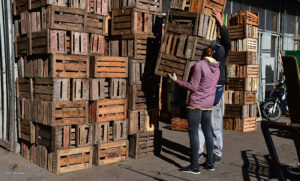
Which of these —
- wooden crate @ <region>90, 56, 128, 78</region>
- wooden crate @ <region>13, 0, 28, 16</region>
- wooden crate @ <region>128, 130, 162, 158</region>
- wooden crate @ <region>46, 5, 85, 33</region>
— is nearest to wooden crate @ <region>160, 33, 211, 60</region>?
wooden crate @ <region>90, 56, 128, 78</region>

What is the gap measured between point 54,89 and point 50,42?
0.78m

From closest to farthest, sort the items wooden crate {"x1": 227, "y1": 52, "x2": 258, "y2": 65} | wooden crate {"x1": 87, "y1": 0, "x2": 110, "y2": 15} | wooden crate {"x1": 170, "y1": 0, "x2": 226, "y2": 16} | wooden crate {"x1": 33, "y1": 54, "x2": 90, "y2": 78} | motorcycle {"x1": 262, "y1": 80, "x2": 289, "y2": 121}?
wooden crate {"x1": 33, "y1": 54, "x2": 90, "y2": 78} < wooden crate {"x1": 87, "y1": 0, "x2": 110, "y2": 15} < wooden crate {"x1": 170, "y1": 0, "x2": 226, "y2": 16} < wooden crate {"x1": 227, "y1": 52, "x2": 258, "y2": 65} < motorcycle {"x1": 262, "y1": 80, "x2": 289, "y2": 121}

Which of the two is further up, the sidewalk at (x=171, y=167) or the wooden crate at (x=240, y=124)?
the wooden crate at (x=240, y=124)

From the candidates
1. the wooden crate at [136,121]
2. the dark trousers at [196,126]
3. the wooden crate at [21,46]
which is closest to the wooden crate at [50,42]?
the wooden crate at [21,46]

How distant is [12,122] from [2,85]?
3.08 feet

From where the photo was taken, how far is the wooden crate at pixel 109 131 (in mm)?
6207

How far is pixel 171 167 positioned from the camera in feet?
20.7

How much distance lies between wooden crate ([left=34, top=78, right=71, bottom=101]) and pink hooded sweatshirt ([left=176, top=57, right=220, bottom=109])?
2.03m

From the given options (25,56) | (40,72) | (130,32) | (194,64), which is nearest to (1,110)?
(25,56)

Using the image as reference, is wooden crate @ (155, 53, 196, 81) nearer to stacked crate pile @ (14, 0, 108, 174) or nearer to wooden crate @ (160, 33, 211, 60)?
wooden crate @ (160, 33, 211, 60)

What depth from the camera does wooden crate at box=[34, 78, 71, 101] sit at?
18.6ft

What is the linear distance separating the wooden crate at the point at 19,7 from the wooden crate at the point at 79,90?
1778 mm

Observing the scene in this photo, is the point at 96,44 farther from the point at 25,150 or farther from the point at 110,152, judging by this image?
the point at 25,150

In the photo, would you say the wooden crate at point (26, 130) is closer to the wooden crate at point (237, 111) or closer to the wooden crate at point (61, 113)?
the wooden crate at point (61, 113)
